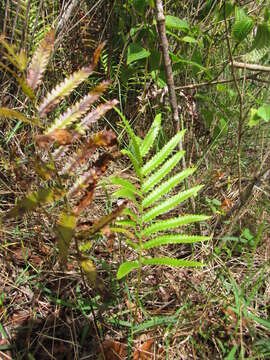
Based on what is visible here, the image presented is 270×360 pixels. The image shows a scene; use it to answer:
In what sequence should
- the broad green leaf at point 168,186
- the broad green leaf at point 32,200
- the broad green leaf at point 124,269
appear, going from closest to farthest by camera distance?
the broad green leaf at point 32,200 < the broad green leaf at point 124,269 < the broad green leaf at point 168,186

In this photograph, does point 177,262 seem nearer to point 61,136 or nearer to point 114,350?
point 114,350

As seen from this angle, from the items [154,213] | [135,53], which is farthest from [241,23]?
[154,213]

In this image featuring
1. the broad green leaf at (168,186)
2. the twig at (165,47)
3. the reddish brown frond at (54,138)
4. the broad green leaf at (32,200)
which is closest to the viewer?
the reddish brown frond at (54,138)

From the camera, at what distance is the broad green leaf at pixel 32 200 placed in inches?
41.4

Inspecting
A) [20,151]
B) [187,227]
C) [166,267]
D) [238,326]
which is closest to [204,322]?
[238,326]

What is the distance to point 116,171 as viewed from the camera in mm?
2355

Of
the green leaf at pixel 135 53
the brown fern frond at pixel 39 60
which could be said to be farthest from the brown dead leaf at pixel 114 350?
the green leaf at pixel 135 53

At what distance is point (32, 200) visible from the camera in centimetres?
106

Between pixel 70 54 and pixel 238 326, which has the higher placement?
pixel 70 54

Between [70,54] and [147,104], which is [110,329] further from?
[70,54]

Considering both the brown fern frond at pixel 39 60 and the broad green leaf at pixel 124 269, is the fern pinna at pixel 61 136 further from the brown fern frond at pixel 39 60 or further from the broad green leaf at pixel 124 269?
the broad green leaf at pixel 124 269

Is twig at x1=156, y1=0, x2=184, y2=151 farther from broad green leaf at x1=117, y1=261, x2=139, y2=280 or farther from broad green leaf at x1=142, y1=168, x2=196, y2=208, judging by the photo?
broad green leaf at x1=117, y1=261, x2=139, y2=280

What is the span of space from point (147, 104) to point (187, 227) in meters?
0.81

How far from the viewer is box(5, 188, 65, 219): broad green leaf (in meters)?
1.05
